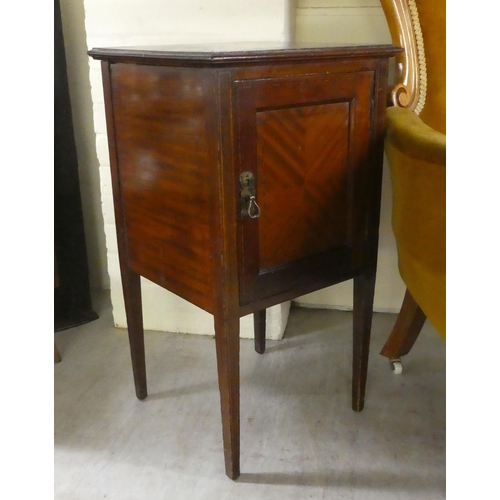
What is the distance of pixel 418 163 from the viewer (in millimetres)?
955

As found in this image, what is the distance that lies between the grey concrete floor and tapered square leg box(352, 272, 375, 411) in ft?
0.19

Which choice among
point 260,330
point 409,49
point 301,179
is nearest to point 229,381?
point 301,179

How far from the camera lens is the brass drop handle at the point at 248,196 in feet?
3.00

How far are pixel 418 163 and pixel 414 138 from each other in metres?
0.05

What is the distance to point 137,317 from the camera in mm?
1281

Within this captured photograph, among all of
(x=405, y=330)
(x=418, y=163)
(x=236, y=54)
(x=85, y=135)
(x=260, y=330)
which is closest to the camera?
(x=236, y=54)

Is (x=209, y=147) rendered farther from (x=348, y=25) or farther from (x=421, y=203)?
(x=348, y=25)

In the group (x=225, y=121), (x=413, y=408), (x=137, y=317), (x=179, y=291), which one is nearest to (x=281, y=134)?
(x=225, y=121)

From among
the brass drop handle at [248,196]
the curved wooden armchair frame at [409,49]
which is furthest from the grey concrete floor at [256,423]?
the curved wooden armchair frame at [409,49]

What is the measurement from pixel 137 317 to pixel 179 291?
248 mm

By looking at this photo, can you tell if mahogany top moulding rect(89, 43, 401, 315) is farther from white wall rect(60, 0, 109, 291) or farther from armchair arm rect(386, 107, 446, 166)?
white wall rect(60, 0, 109, 291)

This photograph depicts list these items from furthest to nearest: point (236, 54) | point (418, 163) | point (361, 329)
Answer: point (361, 329) → point (418, 163) → point (236, 54)

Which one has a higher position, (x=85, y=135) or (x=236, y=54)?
(x=236, y=54)
